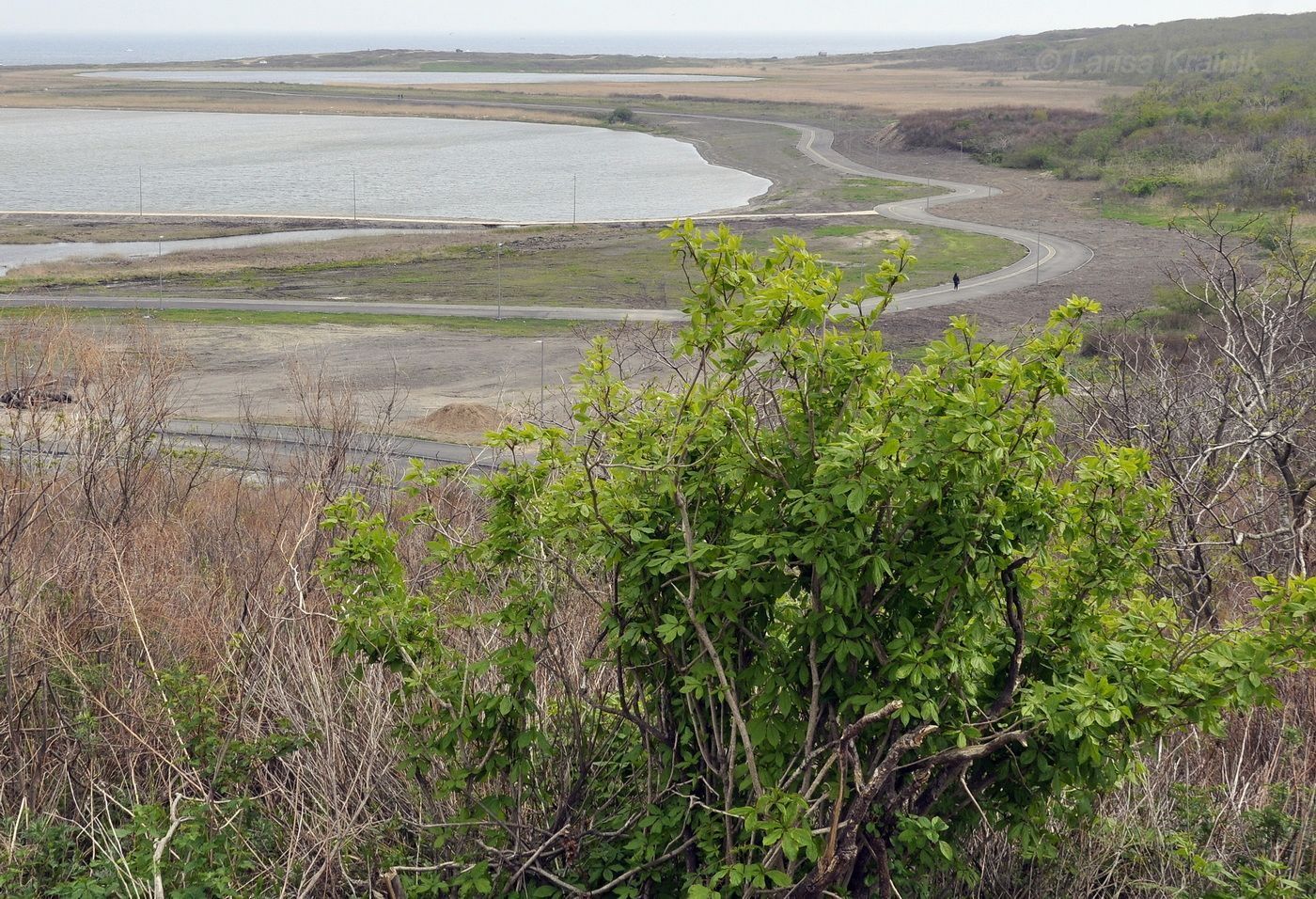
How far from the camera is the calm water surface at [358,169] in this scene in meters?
77.6

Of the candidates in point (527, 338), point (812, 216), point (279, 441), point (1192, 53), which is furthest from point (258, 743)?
point (1192, 53)

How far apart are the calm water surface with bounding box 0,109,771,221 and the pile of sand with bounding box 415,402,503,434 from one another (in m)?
42.5

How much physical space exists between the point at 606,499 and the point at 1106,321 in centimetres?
3812

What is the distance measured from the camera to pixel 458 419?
31.5 meters

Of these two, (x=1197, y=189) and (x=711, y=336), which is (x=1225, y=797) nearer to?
(x=711, y=336)

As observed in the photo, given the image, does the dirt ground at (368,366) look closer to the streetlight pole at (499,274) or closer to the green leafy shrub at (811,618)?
the streetlight pole at (499,274)

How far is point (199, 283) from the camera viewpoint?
52.4m

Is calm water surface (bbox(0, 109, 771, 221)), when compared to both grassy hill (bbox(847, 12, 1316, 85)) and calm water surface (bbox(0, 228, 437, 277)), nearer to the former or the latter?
calm water surface (bbox(0, 228, 437, 277))

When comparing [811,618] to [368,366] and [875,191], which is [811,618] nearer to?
[368,366]

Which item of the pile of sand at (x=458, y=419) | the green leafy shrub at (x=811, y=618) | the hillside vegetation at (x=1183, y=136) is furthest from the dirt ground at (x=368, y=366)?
the hillside vegetation at (x=1183, y=136)

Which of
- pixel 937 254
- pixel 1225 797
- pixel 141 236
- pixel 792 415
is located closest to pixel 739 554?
pixel 792 415

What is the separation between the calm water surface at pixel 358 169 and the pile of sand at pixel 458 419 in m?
42.5

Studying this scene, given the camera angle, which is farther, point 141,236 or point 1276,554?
point 141,236

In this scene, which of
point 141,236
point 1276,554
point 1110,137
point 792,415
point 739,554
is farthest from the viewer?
point 1110,137
